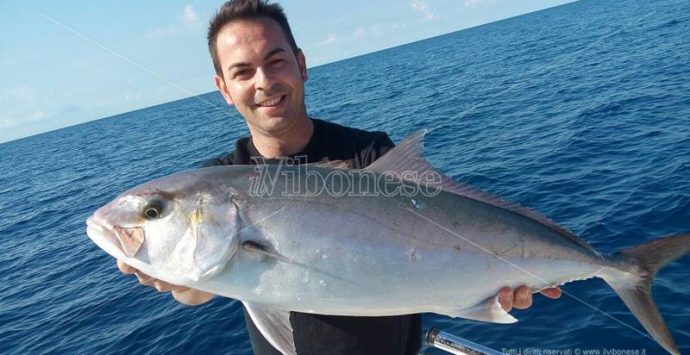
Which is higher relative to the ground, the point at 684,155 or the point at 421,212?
the point at 684,155

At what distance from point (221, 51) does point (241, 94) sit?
0.39 metres

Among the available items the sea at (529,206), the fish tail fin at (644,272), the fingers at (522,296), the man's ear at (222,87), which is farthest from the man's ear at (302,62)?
the sea at (529,206)

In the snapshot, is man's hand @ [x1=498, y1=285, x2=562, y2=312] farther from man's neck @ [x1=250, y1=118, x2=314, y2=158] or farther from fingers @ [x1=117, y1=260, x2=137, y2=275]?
fingers @ [x1=117, y1=260, x2=137, y2=275]

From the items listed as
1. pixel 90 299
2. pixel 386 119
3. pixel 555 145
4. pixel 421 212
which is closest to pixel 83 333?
pixel 90 299

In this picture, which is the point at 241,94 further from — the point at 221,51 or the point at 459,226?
the point at 459,226

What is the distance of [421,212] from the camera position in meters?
3.27

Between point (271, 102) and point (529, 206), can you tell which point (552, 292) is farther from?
point (529, 206)

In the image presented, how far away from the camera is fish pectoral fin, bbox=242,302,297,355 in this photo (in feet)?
9.80

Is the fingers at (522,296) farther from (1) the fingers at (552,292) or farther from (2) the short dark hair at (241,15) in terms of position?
(2) the short dark hair at (241,15)

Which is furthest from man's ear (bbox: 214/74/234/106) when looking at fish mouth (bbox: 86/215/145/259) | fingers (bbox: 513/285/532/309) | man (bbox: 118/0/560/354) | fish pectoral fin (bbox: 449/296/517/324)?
fingers (bbox: 513/285/532/309)

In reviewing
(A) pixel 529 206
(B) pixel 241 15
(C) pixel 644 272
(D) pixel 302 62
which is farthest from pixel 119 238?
(A) pixel 529 206

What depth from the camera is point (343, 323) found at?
342cm

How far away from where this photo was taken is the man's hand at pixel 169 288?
3152 mm

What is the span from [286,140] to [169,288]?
145cm
